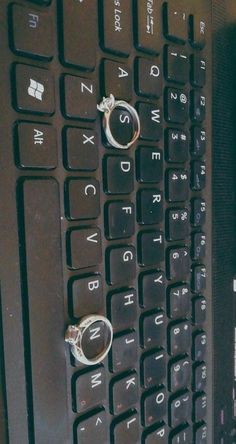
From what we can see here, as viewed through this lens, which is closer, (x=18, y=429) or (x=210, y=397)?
(x=18, y=429)

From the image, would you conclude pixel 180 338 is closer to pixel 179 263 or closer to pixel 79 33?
pixel 179 263

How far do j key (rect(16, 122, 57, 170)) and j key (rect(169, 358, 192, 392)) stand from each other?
20cm

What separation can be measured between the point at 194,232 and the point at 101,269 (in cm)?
11

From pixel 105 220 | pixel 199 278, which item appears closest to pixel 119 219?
pixel 105 220

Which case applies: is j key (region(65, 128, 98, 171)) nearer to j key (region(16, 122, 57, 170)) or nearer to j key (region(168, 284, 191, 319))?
j key (region(16, 122, 57, 170))

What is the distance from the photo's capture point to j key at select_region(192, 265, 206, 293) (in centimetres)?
35

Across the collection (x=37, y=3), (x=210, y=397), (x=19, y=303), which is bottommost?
(x=210, y=397)

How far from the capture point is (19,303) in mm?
225

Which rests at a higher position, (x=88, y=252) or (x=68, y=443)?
(x=88, y=252)

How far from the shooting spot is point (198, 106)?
1.12 feet

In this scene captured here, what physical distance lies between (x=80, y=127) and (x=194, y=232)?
0.15m

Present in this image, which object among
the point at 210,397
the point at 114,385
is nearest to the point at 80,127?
the point at 114,385

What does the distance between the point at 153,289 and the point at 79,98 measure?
147mm

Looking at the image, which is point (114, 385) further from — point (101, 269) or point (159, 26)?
point (159, 26)
